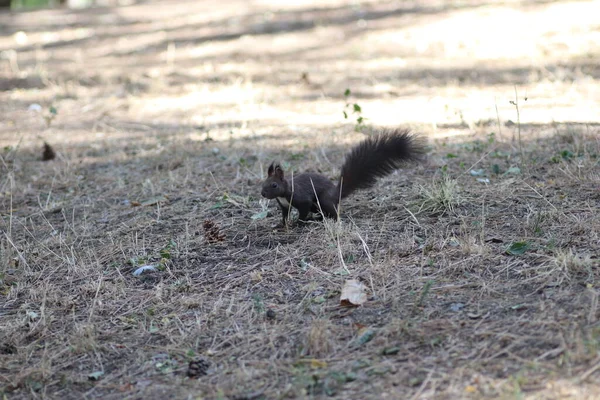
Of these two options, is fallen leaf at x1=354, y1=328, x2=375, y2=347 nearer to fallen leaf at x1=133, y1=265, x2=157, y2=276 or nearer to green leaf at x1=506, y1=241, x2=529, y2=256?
green leaf at x1=506, y1=241, x2=529, y2=256

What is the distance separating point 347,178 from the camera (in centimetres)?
482

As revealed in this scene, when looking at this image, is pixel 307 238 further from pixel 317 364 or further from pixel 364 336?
pixel 317 364

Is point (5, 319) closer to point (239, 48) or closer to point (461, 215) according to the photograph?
point (461, 215)

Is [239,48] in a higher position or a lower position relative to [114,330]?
higher

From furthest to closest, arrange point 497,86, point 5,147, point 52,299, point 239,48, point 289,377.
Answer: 1. point 239,48
2. point 497,86
3. point 5,147
4. point 52,299
5. point 289,377

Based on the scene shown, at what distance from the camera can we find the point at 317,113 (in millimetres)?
8016

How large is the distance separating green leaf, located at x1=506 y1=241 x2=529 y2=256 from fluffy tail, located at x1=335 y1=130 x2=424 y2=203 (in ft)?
3.30

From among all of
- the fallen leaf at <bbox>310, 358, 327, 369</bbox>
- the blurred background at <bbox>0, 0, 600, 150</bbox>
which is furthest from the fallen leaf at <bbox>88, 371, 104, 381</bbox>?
the blurred background at <bbox>0, 0, 600, 150</bbox>

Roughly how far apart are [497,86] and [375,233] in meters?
4.63

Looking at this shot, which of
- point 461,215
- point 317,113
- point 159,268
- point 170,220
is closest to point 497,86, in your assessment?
point 317,113

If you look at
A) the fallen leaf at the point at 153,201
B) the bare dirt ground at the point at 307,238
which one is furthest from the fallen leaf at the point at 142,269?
the fallen leaf at the point at 153,201

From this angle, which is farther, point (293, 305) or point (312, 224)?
point (312, 224)

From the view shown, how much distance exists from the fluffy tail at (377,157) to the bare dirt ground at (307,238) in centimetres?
27

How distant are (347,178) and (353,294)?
1391 mm
